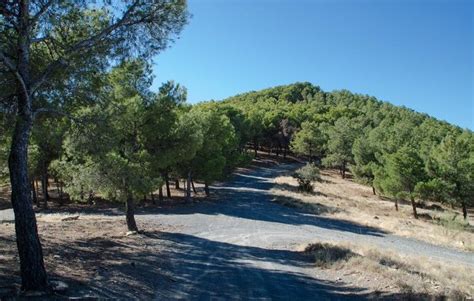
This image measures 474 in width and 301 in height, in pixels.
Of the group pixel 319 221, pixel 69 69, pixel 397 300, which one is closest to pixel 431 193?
pixel 319 221

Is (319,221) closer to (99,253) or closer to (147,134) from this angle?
(147,134)

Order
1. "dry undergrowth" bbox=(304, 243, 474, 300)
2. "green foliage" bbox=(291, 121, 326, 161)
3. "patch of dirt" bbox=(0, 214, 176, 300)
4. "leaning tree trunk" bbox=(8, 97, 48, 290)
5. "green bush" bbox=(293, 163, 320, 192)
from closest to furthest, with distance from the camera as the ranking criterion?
1. "leaning tree trunk" bbox=(8, 97, 48, 290)
2. "patch of dirt" bbox=(0, 214, 176, 300)
3. "dry undergrowth" bbox=(304, 243, 474, 300)
4. "green bush" bbox=(293, 163, 320, 192)
5. "green foliage" bbox=(291, 121, 326, 161)

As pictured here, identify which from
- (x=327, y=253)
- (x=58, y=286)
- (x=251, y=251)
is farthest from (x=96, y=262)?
(x=327, y=253)

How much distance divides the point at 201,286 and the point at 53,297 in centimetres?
401

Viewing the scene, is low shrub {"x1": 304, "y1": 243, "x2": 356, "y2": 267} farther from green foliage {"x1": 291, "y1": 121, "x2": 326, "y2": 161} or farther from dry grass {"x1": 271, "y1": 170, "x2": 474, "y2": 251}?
green foliage {"x1": 291, "y1": 121, "x2": 326, "y2": 161}

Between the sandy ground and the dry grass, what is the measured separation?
3779mm

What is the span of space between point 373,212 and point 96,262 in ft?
123

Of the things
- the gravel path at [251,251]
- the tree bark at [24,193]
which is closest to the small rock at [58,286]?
the tree bark at [24,193]

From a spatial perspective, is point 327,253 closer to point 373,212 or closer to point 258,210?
point 258,210

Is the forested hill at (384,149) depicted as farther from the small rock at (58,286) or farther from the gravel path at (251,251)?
the small rock at (58,286)

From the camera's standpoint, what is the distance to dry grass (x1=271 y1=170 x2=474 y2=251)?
32.0 m

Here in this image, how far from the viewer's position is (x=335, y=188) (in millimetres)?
60281

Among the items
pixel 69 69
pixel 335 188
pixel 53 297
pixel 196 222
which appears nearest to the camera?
pixel 53 297

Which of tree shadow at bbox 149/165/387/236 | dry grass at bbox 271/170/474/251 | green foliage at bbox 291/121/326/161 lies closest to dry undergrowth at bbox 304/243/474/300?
tree shadow at bbox 149/165/387/236
